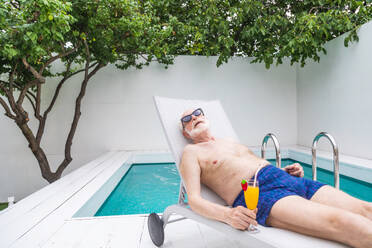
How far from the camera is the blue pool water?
9.75 feet

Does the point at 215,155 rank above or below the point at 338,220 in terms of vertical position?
above

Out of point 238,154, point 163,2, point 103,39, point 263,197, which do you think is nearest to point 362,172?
point 238,154

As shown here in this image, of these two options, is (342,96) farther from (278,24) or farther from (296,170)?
(296,170)

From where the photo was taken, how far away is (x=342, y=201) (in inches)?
49.9

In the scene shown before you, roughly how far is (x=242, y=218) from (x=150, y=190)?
9.11 feet

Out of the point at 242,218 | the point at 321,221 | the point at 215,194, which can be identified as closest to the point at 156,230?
the point at 215,194

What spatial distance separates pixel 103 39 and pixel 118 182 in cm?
234

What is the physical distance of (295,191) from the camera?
132 centimetres

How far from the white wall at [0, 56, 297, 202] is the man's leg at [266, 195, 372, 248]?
4.78 meters

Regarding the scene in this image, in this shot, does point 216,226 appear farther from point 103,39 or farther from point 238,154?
point 103,39

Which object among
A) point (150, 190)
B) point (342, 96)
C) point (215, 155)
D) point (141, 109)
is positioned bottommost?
point (150, 190)

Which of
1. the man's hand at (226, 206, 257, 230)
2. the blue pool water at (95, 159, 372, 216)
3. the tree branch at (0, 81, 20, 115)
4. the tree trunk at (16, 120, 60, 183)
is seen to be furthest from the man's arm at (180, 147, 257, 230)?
the tree trunk at (16, 120, 60, 183)

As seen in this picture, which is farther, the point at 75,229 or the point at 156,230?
the point at 75,229

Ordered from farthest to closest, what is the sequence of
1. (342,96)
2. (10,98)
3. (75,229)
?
(342,96) < (10,98) < (75,229)
